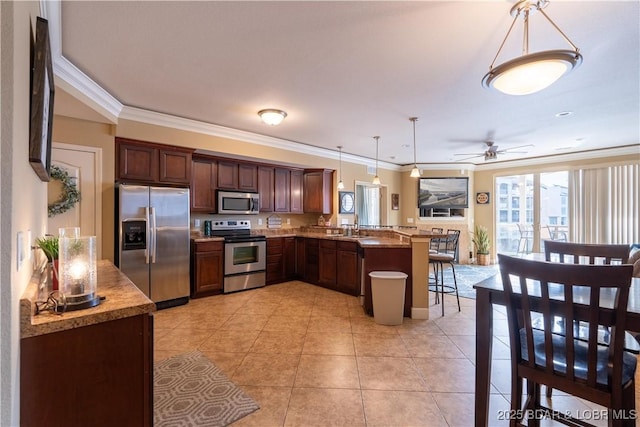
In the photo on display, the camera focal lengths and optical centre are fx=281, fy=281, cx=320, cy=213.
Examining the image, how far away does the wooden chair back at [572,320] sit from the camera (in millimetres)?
1200

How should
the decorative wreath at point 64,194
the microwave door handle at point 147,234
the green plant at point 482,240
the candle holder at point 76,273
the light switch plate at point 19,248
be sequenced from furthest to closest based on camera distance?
the green plant at point 482,240
the microwave door handle at point 147,234
the decorative wreath at point 64,194
the candle holder at point 76,273
the light switch plate at point 19,248

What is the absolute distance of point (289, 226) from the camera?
6.01 m

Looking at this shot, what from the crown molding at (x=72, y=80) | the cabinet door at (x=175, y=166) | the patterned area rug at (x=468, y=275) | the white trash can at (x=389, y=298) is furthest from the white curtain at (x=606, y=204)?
the crown molding at (x=72, y=80)

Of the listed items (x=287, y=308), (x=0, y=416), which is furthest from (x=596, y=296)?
(x=287, y=308)

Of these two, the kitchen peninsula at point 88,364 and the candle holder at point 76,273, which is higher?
the candle holder at point 76,273

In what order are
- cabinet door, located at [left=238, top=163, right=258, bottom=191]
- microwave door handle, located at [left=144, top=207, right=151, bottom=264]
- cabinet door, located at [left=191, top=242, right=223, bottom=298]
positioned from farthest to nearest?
cabinet door, located at [left=238, top=163, right=258, bottom=191]
cabinet door, located at [left=191, top=242, right=223, bottom=298]
microwave door handle, located at [left=144, top=207, right=151, bottom=264]

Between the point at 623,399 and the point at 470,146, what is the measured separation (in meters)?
5.22

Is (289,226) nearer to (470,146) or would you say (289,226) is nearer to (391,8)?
(470,146)

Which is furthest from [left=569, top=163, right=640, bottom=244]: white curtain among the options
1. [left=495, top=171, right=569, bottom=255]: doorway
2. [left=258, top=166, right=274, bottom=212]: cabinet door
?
[left=258, top=166, right=274, bottom=212]: cabinet door

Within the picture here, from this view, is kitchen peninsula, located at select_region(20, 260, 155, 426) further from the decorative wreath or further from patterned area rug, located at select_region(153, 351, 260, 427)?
the decorative wreath

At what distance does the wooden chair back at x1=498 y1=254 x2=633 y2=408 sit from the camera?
1200mm

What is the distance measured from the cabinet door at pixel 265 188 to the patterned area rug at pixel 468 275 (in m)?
3.22

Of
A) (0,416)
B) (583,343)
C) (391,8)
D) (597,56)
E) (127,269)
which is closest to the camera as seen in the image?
(0,416)

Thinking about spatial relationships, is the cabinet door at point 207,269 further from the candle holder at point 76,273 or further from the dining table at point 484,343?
the dining table at point 484,343
